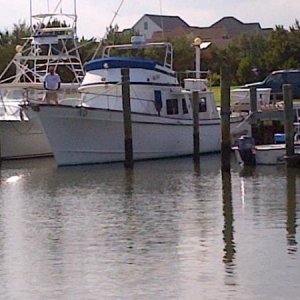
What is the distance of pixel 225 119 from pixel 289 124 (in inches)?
68.0

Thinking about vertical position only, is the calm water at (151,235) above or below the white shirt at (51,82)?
below

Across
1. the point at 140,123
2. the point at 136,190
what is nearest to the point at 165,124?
the point at 140,123

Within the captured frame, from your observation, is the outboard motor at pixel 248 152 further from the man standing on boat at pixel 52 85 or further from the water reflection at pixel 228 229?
the man standing on boat at pixel 52 85

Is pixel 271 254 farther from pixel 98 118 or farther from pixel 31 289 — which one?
pixel 98 118

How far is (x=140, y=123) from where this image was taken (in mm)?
36844

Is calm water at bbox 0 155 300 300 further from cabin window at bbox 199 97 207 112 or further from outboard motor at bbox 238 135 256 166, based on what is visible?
cabin window at bbox 199 97 207 112

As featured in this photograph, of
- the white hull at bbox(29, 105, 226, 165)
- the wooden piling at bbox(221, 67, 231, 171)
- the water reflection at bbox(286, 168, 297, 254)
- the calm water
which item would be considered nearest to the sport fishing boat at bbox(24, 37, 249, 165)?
the white hull at bbox(29, 105, 226, 165)

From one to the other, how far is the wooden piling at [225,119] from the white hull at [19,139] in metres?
9.16

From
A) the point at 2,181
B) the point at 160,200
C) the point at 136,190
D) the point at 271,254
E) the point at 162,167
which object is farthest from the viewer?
the point at 162,167

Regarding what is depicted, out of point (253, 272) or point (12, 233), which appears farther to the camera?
point (12, 233)

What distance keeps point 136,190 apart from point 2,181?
5056mm

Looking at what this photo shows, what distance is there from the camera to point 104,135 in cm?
3641

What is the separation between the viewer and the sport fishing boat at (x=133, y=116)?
3575cm

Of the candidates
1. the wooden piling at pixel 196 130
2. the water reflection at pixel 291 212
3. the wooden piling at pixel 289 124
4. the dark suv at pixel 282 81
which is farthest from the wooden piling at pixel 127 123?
the dark suv at pixel 282 81
